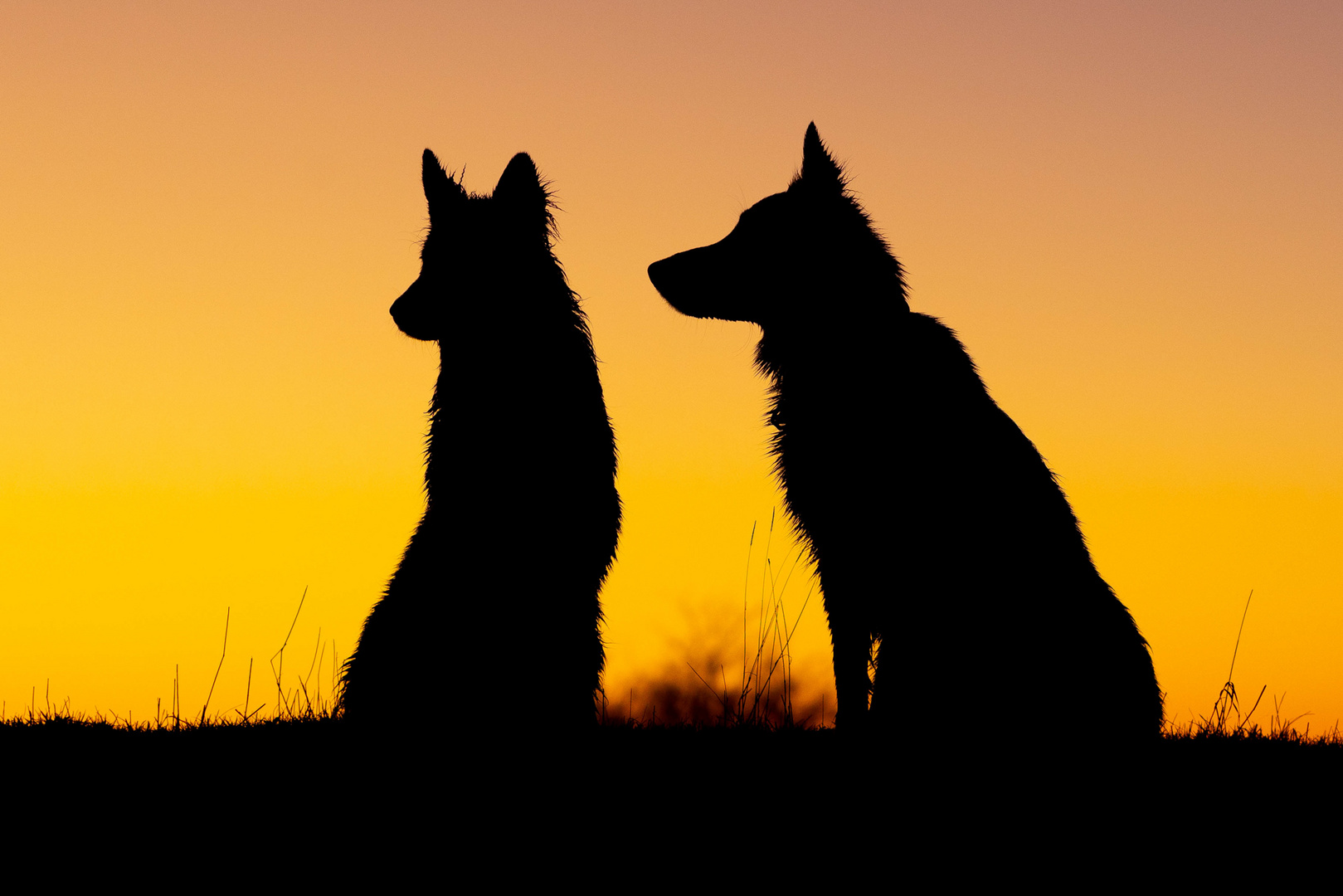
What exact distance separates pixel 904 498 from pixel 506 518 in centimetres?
152

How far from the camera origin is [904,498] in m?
Answer: 4.12

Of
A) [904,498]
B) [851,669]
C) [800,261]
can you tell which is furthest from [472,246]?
[851,669]

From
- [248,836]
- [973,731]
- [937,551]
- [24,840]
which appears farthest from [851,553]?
[24,840]

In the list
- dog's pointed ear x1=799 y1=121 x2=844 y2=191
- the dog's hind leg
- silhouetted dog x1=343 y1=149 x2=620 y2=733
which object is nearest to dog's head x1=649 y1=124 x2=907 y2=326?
dog's pointed ear x1=799 y1=121 x2=844 y2=191

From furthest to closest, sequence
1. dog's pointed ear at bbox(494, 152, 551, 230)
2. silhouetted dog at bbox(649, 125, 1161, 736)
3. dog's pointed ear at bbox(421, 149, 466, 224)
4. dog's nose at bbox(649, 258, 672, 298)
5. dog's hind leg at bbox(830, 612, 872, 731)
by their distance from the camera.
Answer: dog's nose at bbox(649, 258, 672, 298) → dog's pointed ear at bbox(421, 149, 466, 224) → dog's pointed ear at bbox(494, 152, 551, 230) → dog's hind leg at bbox(830, 612, 872, 731) → silhouetted dog at bbox(649, 125, 1161, 736)

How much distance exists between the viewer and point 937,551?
409 centimetres

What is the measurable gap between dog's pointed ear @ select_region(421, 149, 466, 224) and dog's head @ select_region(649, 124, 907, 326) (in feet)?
3.40

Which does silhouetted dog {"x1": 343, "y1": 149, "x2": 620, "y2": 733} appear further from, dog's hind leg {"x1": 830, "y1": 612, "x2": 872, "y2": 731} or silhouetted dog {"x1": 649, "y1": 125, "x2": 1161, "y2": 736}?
dog's hind leg {"x1": 830, "y1": 612, "x2": 872, "y2": 731}

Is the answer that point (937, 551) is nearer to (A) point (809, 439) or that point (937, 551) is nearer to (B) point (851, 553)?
(B) point (851, 553)

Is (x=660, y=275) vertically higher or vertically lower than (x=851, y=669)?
higher

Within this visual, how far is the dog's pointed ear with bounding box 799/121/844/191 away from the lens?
446cm

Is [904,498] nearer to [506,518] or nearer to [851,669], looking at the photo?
[851,669]

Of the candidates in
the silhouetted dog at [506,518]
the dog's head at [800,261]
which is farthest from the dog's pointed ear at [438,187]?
the dog's head at [800,261]

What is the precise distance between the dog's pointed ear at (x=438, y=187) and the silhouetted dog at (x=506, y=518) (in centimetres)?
21
